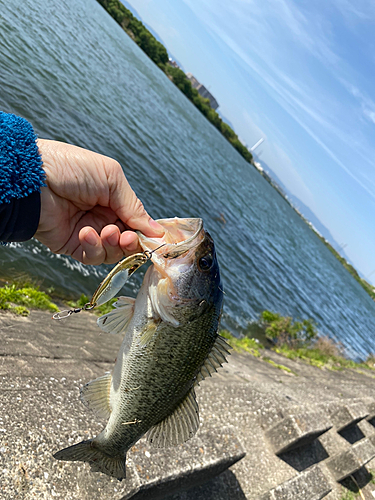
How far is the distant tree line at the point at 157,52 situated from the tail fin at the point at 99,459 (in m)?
92.1

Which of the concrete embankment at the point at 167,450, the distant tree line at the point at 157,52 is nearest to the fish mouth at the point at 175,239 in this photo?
the concrete embankment at the point at 167,450

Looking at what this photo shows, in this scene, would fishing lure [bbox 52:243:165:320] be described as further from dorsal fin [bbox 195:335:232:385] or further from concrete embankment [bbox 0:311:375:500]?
concrete embankment [bbox 0:311:375:500]

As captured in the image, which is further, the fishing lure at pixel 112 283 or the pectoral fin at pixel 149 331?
the pectoral fin at pixel 149 331

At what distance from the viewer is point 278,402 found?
7.05 metres

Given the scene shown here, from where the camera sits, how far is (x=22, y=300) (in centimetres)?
671

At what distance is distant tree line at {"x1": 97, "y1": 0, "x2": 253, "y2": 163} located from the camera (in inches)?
2982

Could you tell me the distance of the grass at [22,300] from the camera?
6.01 m

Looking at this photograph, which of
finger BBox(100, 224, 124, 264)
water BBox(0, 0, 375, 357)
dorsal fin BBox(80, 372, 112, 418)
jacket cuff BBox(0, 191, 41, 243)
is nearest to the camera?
jacket cuff BBox(0, 191, 41, 243)

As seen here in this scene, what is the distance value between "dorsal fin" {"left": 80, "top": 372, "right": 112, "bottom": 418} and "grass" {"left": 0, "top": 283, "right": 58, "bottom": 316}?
397 cm

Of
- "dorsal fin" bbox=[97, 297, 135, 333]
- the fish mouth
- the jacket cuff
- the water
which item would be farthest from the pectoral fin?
the water

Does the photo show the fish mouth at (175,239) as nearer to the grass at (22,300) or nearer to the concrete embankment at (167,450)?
the concrete embankment at (167,450)

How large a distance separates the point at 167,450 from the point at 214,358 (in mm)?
1780

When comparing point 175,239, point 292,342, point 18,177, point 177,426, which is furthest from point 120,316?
point 292,342

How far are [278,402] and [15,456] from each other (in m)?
5.60
